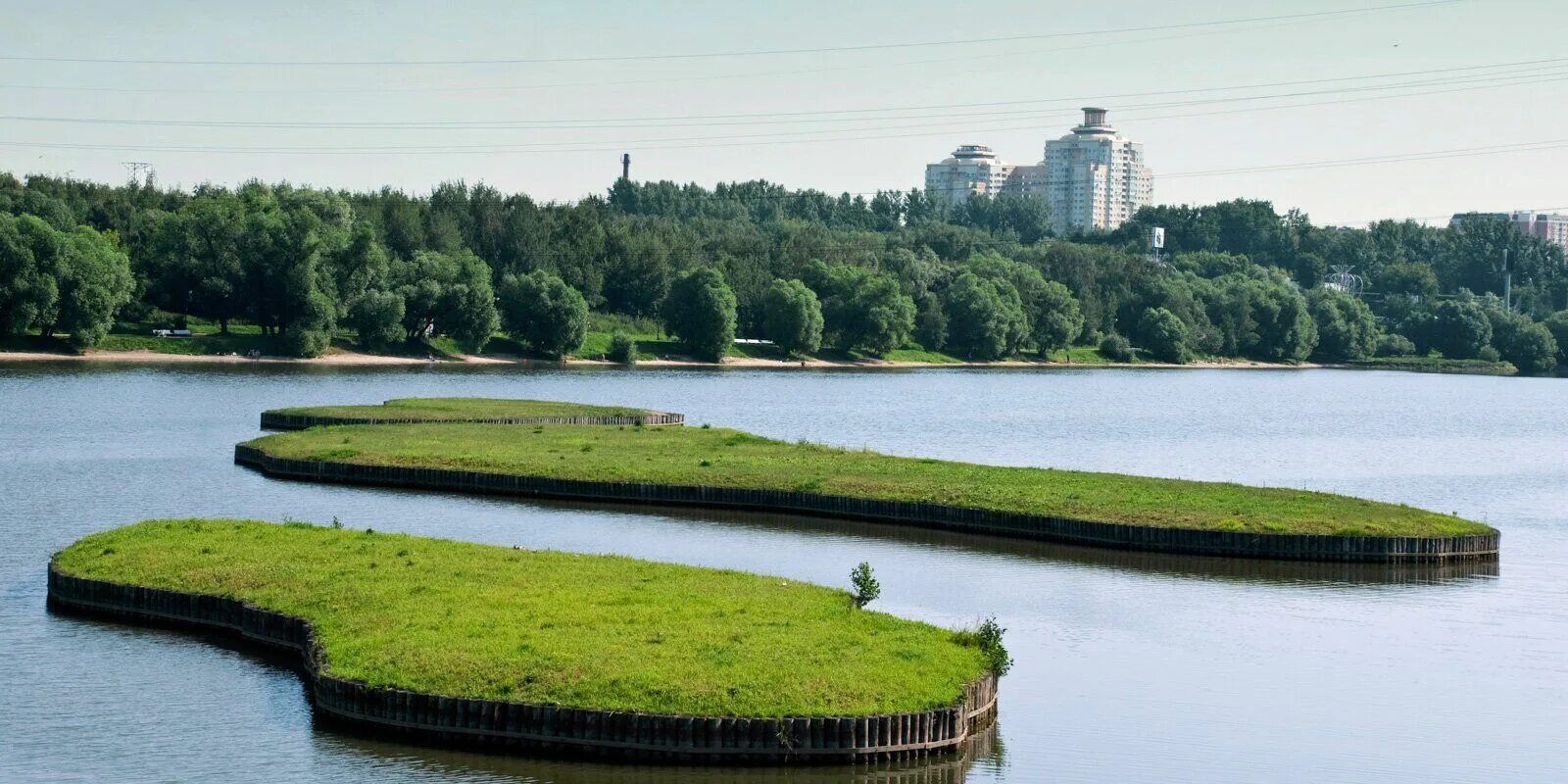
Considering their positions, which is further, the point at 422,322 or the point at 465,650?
the point at 422,322

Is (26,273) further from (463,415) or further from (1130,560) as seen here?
(1130,560)

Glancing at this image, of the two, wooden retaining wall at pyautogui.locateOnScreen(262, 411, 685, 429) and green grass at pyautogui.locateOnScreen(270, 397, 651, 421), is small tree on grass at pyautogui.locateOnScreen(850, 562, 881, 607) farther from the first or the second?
green grass at pyautogui.locateOnScreen(270, 397, 651, 421)

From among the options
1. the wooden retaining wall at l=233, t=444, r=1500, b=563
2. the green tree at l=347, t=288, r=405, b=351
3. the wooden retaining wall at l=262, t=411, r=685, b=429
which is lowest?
the wooden retaining wall at l=233, t=444, r=1500, b=563

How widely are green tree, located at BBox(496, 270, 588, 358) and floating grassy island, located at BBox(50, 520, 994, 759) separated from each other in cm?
13195

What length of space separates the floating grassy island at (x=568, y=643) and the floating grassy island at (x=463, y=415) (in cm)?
4111

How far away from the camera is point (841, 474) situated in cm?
6581

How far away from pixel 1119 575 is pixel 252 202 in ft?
439

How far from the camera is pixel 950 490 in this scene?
6131 centimetres

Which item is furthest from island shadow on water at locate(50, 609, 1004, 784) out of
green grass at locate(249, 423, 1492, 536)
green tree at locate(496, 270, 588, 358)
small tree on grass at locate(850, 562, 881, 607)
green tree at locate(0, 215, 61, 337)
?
green tree at locate(496, 270, 588, 358)

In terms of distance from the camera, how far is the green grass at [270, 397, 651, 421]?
86.2 metres

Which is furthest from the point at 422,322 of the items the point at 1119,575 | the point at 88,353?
the point at 1119,575

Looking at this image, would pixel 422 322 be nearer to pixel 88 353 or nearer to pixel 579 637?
pixel 88 353

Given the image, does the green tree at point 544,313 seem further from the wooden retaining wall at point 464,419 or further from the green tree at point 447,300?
the wooden retaining wall at point 464,419

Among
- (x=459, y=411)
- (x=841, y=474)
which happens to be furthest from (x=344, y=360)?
(x=841, y=474)
